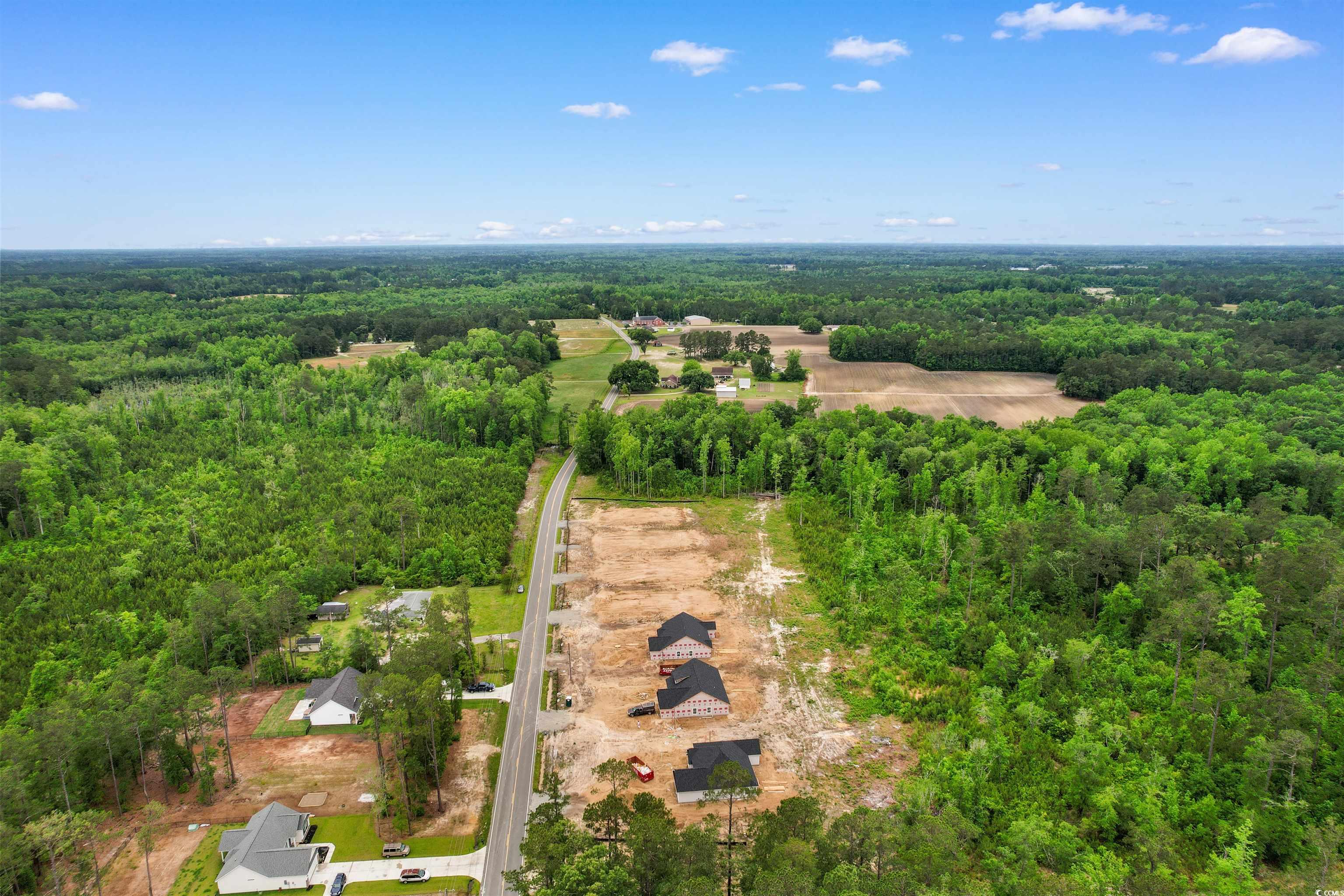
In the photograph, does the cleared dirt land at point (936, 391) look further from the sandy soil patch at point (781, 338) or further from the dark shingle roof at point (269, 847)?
the dark shingle roof at point (269, 847)

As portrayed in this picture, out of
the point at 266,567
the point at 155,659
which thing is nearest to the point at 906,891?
the point at 155,659

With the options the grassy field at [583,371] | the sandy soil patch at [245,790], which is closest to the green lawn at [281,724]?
the sandy soil patch at [245,790]

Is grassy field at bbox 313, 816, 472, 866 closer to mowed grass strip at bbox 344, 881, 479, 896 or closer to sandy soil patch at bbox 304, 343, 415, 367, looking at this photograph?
mowed grass strip at bbox 344, 881, 479, 896

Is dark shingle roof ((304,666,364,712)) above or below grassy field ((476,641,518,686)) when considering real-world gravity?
above

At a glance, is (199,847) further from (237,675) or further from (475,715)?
(475,715)

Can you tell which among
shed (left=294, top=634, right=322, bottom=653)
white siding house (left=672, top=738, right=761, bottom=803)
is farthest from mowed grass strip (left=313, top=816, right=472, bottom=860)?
shed (left=294, top=634, right=322, bottom=653)

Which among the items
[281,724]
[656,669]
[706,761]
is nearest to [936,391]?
[656,669]
